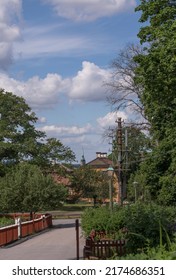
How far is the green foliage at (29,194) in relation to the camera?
4262 centimetres

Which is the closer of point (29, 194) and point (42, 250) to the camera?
point (42, 250)

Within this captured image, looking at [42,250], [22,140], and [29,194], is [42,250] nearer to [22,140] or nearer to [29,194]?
[29,194]

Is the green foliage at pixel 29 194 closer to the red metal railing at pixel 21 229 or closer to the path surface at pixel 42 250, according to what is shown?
the red metal railing at pixel 21 229

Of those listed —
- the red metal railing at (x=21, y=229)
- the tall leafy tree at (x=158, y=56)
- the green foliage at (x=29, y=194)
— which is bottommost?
the red metal railing at (x=21, y=229)

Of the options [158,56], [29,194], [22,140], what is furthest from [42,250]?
[22,140]

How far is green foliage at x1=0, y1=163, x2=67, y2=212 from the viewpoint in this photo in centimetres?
4262

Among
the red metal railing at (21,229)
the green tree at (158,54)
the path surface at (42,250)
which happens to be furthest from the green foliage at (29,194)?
Result: the green tree at (158,54)

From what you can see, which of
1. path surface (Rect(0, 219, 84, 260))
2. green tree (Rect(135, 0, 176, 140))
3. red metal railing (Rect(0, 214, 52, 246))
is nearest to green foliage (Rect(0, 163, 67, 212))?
red metal railing (Rect(0, 214, 52, 246))

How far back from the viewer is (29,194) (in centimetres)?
4259

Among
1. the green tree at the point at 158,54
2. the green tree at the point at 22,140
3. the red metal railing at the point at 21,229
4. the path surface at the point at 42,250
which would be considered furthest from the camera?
the green tree at the point at 22,140

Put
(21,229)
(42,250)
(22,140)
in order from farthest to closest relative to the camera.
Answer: (22,140) < (21,229) < (42,250)

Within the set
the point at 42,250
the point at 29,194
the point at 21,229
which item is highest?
the point at 29,194
